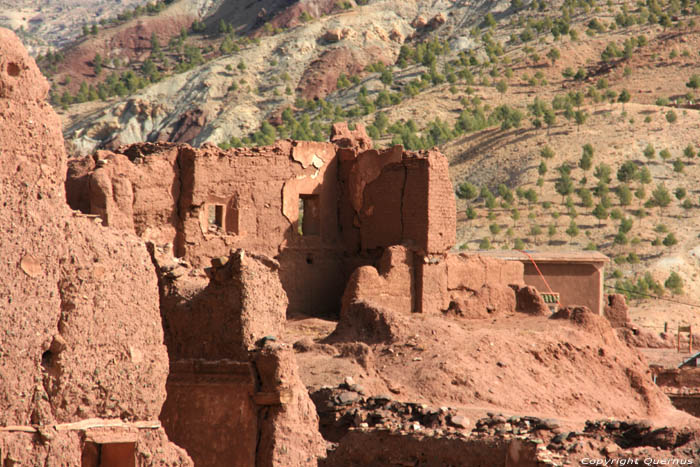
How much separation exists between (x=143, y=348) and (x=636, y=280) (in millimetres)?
37610

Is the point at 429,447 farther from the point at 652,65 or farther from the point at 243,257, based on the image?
the point at 652,65

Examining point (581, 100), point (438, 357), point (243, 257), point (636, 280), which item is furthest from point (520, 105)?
point (243, 257)

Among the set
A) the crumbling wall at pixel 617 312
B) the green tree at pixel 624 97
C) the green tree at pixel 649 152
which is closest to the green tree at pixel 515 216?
the green tree at pixel 649 152

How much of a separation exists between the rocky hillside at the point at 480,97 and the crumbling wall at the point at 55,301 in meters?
→ 32.1

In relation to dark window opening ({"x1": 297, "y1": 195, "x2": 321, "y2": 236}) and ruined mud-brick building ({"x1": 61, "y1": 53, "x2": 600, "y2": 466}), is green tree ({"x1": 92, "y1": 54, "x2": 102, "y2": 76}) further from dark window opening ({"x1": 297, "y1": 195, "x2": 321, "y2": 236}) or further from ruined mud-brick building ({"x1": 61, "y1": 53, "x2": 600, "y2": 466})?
dark window opening ({"x1": 297, "y1": 195, "x2": 321, "y2": 236})

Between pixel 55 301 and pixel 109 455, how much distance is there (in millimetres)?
1009

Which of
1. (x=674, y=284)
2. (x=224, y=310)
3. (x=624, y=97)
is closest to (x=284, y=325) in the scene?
(x=224, y=310)

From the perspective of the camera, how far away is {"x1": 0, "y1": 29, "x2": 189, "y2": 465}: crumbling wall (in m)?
6.65

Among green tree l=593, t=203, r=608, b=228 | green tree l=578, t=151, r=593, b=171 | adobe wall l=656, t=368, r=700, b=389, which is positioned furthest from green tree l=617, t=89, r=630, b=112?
adobe wall l=656, t=368, r=700, b=389

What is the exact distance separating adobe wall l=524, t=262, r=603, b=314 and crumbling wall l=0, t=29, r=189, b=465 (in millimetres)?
17219

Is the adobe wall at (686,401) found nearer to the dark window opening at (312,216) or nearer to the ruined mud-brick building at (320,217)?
the ruined mud-brick building at (320,217)

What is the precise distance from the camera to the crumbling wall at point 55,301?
6.65 meters

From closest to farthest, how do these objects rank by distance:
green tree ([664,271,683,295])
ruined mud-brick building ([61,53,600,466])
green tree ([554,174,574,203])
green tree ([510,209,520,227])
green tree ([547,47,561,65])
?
ruined mud-brick building ([61,53,600,466])
green tree ([664,271,683,295])
green tree ([510,209,520,227])
green tree ([554,174,574,203])
green tree ([547,47,561,65])

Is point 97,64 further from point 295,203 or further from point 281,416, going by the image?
point 281,416
